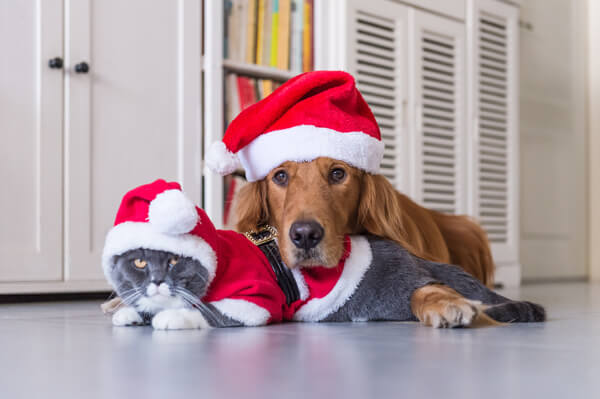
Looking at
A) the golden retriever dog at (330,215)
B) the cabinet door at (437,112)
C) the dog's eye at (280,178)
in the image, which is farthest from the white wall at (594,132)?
the dog's eye at (280,178)

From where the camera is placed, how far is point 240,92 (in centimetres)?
273

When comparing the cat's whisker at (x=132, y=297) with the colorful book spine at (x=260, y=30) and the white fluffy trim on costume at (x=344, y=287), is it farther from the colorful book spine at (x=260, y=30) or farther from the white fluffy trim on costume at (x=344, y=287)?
the colorful book spine at (x=260, y=30)

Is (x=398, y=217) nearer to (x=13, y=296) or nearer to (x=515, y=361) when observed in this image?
(x=515, y=361)

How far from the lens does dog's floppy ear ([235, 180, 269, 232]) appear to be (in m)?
1.64

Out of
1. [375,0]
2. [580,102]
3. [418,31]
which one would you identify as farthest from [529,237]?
[375,0]

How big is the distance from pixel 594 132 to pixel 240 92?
3.07m

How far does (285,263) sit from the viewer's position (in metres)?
1.44

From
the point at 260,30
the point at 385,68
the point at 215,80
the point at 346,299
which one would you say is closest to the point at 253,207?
the point at 346,299

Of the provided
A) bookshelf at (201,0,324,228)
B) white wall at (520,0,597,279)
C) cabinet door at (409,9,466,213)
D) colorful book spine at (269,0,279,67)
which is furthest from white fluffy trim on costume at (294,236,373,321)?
white wall at (520,0,597,279)

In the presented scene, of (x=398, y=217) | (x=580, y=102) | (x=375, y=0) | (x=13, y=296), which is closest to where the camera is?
(x=398, y=217)

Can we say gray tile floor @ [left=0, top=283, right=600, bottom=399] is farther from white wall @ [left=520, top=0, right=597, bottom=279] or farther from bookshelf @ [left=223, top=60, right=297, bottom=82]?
white wall @ [left=520, top=0, right=597, bottom=279]

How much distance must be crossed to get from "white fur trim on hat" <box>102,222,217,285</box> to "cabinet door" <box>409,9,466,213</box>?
6.90 feet

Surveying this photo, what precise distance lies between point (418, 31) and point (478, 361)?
8.59 ft

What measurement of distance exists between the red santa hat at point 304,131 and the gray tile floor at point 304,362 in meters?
0.37
